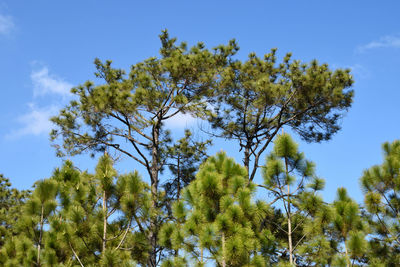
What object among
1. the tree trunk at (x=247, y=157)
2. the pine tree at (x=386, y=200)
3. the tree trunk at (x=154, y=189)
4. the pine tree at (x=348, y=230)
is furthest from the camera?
the tree trunk at (x=247, y=157)

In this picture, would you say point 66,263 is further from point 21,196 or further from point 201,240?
point 21,196

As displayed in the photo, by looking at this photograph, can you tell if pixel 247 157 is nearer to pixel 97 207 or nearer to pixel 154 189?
pixel 154 189

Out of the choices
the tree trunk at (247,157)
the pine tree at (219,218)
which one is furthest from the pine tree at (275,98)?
the pine tree at (219,218)

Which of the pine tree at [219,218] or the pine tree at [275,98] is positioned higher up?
the pine tree at [275,98]

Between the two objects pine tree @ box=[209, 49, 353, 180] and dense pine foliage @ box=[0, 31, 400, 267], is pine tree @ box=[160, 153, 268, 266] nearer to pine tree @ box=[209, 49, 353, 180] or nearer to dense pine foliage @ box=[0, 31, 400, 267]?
dense pine foliage @ box=[0, 31, 400, 267]

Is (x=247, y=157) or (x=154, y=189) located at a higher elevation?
(x=247, y=157)

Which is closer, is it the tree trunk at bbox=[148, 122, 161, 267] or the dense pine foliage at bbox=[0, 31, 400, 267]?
the dense pine foliage at bbox=[0, 31, 400, 267]

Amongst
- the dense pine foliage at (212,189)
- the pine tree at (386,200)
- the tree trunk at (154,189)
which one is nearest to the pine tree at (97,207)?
the dense pine foliage at (212,189)

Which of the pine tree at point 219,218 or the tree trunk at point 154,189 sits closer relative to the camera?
the pine tree at point 219,218

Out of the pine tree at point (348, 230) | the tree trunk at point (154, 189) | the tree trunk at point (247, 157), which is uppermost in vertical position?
the tree trunk at point (247, 157)

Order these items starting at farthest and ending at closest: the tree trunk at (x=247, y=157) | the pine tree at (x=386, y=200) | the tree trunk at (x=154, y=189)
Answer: the tree trunk at (x=247, y=157)
the tree trunk at (x=154, y=189)
the pine tree at (x=386, y=200)

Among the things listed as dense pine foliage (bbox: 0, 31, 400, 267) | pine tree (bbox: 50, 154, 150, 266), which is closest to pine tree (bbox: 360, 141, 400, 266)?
dense pine foliage (bbox: 0, 31, 400, 267)

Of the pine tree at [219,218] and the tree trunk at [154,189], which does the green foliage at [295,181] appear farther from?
the tree trunk at [154,189]

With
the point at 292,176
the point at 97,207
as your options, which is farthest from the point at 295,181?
the point at 97,207
